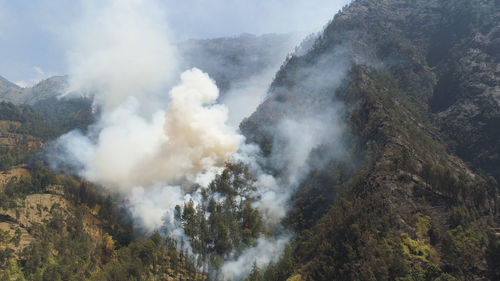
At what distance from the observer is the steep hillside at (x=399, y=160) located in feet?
220

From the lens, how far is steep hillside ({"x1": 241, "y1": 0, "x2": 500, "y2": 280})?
6700 cm

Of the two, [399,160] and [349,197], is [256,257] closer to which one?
[349,197]

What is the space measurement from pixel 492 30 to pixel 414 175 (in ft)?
464

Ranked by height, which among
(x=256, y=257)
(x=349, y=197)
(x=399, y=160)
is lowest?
(x=256, y=257)

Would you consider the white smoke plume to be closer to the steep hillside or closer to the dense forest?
the dense forest

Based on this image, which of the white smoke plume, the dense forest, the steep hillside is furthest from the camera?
the white smoke plume

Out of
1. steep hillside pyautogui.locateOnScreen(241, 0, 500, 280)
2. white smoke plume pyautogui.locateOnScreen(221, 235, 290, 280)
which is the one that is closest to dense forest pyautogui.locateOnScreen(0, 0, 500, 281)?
steep hillside pyautogui.locateOnScreen(241, 0, 500, 280)

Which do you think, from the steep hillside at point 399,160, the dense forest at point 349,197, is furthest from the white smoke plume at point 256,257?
the steep hillside at point 399,160

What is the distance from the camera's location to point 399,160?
94062mm

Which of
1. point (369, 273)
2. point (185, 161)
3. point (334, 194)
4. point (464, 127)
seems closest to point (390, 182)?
point (334, 194)

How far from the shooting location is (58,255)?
430 feet

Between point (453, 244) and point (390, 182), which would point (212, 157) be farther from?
point (453, 244)

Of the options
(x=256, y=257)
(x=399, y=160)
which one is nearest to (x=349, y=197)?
(x=399, y=160)

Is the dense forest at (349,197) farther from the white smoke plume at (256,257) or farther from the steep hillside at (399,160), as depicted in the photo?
the white smoke plume at (256,257)
